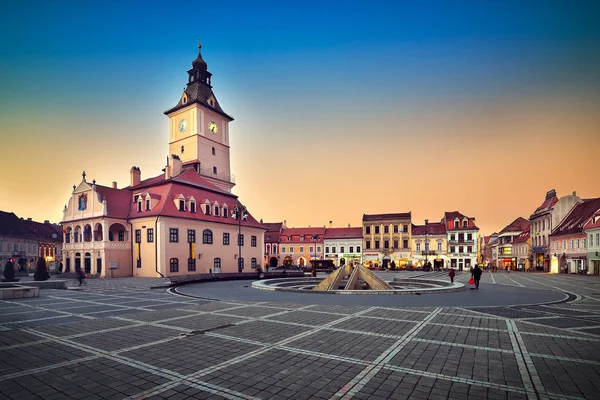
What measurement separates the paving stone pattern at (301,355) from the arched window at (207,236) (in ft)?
105

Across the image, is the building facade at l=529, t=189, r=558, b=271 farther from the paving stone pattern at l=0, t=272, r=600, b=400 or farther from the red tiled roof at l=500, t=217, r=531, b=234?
the paving stone pattern at l=0, t=272, r=600, b=400

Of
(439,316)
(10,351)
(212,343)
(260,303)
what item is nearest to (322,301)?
(260,303)

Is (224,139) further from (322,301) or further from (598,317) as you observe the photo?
(598,317)

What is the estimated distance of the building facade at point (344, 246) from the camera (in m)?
77.1

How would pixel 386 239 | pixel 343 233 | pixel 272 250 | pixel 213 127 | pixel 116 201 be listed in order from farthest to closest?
1. pixel 272 250
2. pixel 343 233
3. pixel 386 239
4. pixel 213 127
5. pixel 116 201

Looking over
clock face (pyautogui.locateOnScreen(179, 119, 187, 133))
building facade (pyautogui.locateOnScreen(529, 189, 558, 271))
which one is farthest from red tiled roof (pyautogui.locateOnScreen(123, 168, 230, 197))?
building facade (pyautogui.locateOnScreen(529, 189, 558, 271))

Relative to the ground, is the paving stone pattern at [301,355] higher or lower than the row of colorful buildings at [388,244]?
higher

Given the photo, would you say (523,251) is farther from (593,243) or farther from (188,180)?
(188,180)

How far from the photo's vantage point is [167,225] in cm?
4041

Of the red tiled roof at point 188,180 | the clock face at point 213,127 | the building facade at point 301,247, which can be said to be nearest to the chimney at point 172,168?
the red tiled roof at point 188,180

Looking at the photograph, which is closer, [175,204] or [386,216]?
[175,204]

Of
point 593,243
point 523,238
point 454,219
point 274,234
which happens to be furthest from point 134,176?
point 523,238

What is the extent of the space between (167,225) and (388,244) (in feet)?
163

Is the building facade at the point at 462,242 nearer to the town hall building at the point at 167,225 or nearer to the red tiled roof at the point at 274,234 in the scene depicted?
the red tiled roof at the point at 274,234
